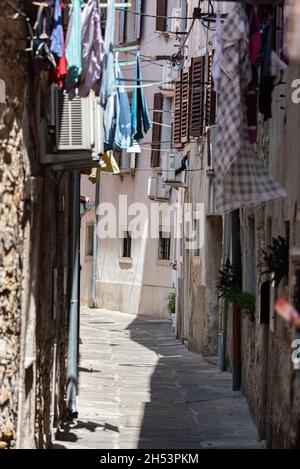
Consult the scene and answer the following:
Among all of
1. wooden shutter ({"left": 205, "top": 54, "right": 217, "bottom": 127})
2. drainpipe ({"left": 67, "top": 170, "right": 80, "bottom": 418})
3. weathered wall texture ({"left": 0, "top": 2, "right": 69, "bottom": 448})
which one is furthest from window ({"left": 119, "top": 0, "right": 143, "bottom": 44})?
weathered wall texture ({"left": 0, "top": 2, "right": 69, "bottom": 448})

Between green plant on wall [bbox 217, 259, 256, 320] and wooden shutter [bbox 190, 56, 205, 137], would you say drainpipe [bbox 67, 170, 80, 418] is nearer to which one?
green plant on wall [bbox 217, 259, 256, 320]

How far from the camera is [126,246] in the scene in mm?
36812

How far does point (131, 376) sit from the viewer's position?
1962 cm

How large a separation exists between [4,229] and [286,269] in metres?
3.00

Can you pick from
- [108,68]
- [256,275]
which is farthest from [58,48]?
[256,275]

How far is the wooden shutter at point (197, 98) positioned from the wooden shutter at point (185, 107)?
37.3 inches

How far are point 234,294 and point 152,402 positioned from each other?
2155 mm

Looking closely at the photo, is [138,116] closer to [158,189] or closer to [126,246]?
[158,189]

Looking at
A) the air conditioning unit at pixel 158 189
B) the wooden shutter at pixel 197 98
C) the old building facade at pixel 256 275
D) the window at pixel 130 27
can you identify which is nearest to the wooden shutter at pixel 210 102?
the old building facade at pixel 256 275

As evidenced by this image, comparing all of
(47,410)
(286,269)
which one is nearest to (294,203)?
(286,269)

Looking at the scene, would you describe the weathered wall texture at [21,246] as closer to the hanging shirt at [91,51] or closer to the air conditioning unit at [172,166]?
the hanging shirt at [91,51]

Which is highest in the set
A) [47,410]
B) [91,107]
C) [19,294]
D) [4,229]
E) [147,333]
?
[91,107]

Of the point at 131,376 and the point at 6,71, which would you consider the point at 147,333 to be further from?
the point at 6,71

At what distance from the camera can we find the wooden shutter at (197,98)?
78.5 ft
